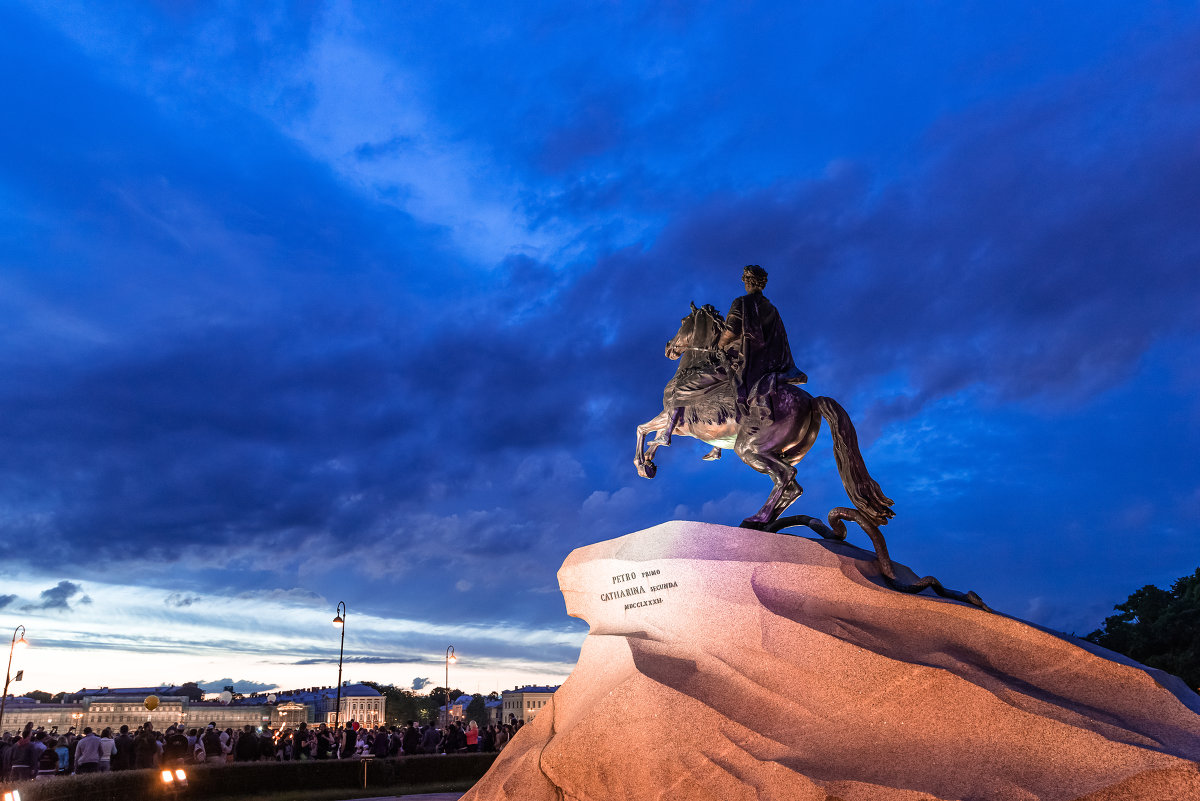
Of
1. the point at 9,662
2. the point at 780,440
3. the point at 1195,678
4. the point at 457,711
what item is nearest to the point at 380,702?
the point at 457,711

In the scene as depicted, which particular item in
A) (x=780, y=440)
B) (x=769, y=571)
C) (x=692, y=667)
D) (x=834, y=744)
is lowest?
(x=834, y=744)

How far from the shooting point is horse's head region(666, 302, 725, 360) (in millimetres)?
9523

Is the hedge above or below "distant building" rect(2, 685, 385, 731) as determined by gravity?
below

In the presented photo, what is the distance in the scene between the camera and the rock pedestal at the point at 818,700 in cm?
556

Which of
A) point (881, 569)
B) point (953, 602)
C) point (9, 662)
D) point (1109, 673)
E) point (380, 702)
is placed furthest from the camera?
point (380, 702)

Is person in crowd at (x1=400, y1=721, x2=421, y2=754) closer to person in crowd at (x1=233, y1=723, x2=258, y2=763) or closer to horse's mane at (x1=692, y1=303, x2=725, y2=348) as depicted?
person in crowd at (x1=233, y1=723, x2=258, y2=763)

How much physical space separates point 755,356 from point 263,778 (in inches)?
473

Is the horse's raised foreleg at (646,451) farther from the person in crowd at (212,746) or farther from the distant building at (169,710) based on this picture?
the distant building at (169,710)

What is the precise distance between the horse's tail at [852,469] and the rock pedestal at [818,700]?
1.51ft

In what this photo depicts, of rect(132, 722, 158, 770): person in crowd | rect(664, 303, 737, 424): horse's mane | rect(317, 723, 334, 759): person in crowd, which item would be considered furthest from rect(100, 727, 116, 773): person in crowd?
rect(664, 303, 737, 424): horse's mane

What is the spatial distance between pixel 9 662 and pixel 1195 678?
37.5m

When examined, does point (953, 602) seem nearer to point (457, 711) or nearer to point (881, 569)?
point (881, 569)

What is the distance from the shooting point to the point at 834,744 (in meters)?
6.11

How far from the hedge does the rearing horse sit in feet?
27.4
